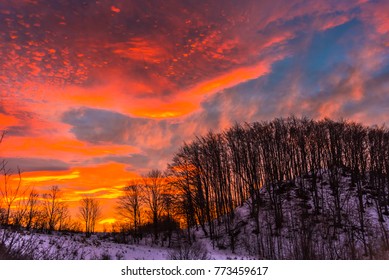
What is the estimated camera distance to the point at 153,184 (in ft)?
212

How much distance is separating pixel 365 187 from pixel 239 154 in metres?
18.0

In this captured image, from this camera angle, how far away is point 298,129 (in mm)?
51281
